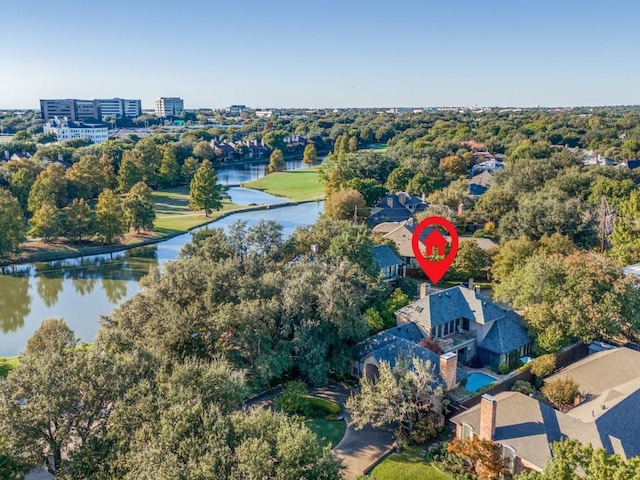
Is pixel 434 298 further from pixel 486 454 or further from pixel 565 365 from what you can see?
pixel 486 454

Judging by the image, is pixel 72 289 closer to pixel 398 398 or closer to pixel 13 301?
pixel 13 301

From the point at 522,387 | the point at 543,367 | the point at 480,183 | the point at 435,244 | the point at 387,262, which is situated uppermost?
the point at 480,183

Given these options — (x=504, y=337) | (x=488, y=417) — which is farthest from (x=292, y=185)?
(x=488, y=417)

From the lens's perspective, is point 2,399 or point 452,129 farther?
point 452,129

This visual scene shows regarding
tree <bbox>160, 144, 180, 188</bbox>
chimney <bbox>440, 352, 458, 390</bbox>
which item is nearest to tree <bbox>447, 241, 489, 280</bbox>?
chimney <bbox>440, 352, 458, 390</bbox>

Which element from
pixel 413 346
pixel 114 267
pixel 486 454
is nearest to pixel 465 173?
pixel 114 267

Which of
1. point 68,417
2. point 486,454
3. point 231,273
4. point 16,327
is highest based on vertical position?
point 231,273

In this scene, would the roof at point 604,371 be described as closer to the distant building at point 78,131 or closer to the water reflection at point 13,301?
the water reflection at point 13,301
